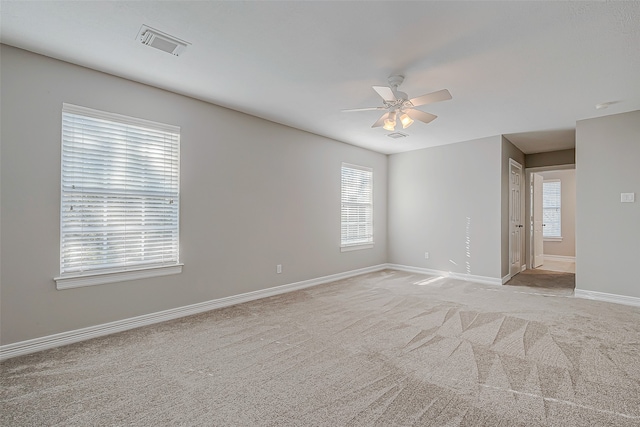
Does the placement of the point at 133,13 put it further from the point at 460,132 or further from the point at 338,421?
the point at 460,132

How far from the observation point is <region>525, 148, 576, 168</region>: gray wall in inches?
246

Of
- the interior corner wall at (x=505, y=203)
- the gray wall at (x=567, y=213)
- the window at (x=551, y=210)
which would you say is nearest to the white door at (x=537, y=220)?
the gray wall at (x=567, y=213)

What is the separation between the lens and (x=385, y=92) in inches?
112

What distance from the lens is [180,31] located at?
2.37 m

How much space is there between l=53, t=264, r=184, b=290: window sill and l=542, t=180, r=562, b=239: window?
9.37 m

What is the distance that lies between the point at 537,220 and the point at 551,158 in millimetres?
1629

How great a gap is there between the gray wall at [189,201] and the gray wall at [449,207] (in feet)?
3.33

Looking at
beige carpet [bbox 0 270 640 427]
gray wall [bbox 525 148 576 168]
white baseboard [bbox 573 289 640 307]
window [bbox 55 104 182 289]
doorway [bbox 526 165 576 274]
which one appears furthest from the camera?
doorway [bbox 526 165 576 274]

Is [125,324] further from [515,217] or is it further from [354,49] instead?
[515,217]

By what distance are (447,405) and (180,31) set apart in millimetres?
3227

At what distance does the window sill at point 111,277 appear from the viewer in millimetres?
2840

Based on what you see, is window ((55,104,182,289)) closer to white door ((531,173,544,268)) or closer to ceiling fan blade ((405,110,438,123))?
ceiling fan blade ((405,110,438,123))

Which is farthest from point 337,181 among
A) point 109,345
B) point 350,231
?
point 109,345

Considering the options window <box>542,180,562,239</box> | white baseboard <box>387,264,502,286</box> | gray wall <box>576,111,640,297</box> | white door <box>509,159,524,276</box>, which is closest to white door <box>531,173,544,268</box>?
white door <box>509,159,524,276</box>
